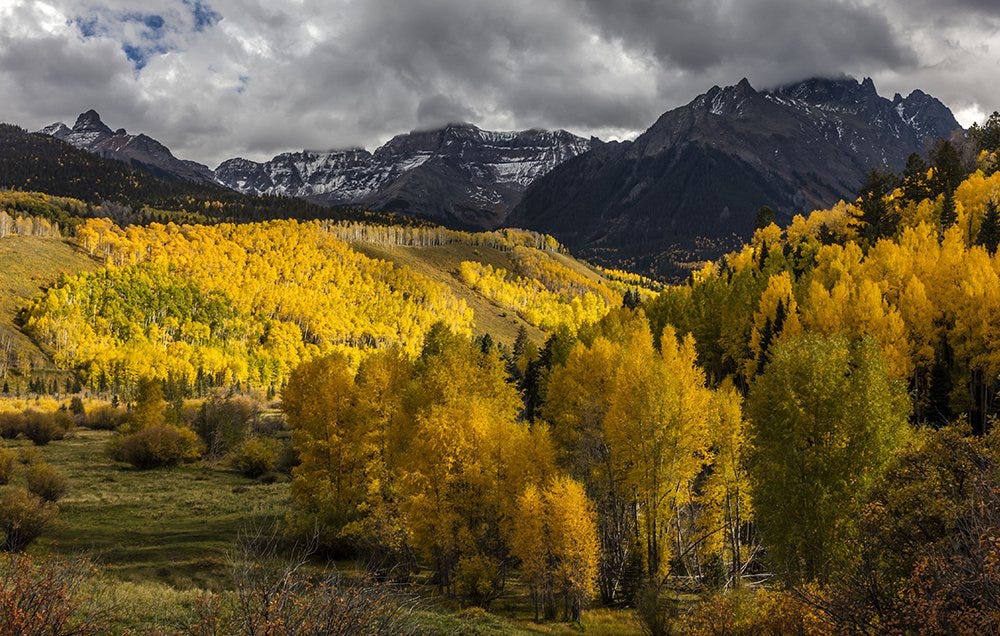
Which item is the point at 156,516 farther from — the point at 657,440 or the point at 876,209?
the point at 876,209

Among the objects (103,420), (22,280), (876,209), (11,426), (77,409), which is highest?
(22,280)

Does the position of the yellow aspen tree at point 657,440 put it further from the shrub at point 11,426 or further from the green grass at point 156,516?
the shrub at point 11,426

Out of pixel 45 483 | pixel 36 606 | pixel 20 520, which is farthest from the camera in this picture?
pixel 45 483

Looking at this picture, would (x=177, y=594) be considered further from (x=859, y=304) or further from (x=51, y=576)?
(x=859, y=304)

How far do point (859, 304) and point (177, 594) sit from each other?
176 ft

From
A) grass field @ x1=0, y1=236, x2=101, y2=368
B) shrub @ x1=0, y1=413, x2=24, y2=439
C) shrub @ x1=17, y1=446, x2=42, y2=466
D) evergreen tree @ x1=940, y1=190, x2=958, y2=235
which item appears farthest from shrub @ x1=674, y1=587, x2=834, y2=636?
Answer: grass field @ x1=0, y1=236, x2=101, y2=368

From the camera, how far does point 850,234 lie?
10169 cm

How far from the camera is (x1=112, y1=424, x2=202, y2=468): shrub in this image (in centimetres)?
7094

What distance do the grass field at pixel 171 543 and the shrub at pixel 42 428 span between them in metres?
14.7

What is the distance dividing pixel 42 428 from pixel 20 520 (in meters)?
60.3

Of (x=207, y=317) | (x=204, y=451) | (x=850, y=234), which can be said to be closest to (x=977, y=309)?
(x=850, y=234)

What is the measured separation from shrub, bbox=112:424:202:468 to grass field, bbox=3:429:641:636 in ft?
6.08

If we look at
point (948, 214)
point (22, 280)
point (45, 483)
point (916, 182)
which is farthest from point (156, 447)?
point (22, 280)

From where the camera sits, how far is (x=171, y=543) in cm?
4153
